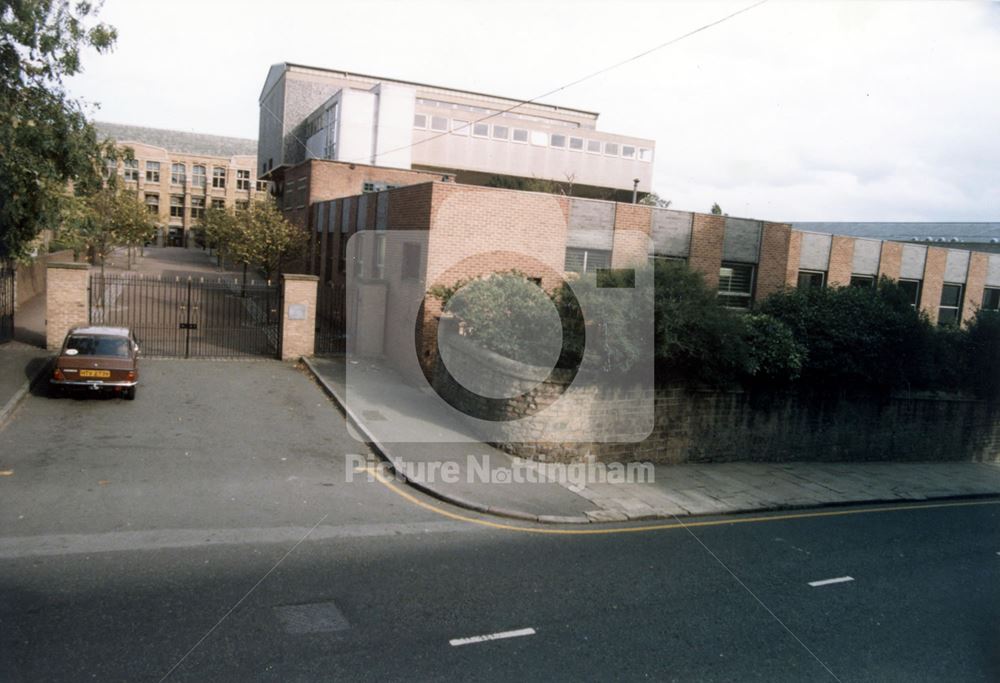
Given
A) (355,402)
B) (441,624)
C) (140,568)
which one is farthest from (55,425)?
(441,624)

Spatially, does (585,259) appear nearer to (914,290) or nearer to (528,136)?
(914,290)

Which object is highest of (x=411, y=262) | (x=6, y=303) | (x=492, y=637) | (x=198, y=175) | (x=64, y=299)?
(x=198, y=175)

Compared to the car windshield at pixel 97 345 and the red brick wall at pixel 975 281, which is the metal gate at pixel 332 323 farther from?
the red brick wall at pixel 975 281

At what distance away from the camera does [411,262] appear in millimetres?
19750

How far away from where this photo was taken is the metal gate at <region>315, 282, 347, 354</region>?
22.0 metres

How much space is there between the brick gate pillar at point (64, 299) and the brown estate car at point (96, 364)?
361 centimetres

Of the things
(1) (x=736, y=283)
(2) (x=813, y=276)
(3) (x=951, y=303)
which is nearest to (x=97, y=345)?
(1) (x=736, y=283)

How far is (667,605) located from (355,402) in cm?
1016

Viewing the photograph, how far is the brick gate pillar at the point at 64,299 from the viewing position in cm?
1828

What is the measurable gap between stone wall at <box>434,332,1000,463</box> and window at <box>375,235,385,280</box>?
5.96 m

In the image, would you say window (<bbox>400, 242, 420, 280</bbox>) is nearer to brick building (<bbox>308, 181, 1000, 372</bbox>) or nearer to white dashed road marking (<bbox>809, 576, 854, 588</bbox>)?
brick building (<bbox>308, 181, 1000, 372</bbox>)

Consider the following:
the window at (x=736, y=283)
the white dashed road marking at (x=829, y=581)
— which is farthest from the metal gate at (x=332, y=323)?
the white dashed road marking at (x=829, y=581)

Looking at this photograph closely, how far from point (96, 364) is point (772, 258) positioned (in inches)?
798

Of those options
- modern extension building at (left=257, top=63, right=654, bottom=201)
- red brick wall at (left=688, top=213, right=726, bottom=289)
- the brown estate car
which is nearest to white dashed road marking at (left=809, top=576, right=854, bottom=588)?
the brown estate car
